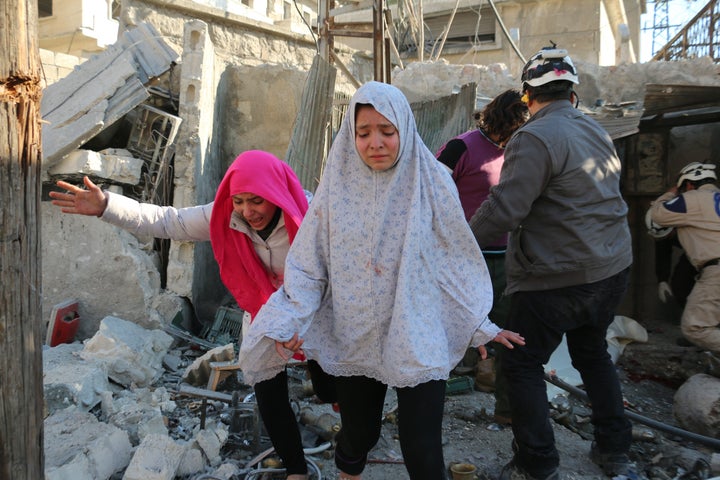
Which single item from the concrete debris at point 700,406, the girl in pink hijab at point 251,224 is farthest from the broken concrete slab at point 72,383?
the concrete debris at point 700,406

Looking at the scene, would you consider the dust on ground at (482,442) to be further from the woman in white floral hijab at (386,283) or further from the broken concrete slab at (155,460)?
the woman in white floral hijab at (386,283)

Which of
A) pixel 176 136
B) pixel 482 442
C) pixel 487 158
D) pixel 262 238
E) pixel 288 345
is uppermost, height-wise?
pixel 176 136

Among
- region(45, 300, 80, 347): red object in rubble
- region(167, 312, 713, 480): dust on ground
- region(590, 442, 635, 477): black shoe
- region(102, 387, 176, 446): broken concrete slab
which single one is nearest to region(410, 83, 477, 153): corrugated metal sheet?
region(167, 312, 713, 480): dust on ground

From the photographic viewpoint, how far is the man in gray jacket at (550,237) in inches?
101

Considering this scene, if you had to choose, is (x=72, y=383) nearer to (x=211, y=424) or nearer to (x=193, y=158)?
(x=211, y=424)

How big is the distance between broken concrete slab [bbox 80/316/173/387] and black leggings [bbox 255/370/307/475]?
2045 mm

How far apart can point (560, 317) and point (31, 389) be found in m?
2.06

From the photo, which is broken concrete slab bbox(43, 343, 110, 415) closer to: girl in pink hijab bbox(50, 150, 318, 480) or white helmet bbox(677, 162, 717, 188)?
girl in pink hijab bbox(50, 150, 318, 480)

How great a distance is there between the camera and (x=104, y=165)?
5055 mm

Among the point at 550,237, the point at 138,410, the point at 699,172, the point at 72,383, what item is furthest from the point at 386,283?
the point at 699,172

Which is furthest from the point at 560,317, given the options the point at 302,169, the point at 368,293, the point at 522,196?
the point at 302,169

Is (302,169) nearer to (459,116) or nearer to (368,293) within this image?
(459,116)

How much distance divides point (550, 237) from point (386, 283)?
3.00 ft

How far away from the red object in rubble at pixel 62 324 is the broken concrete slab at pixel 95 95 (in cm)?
118
